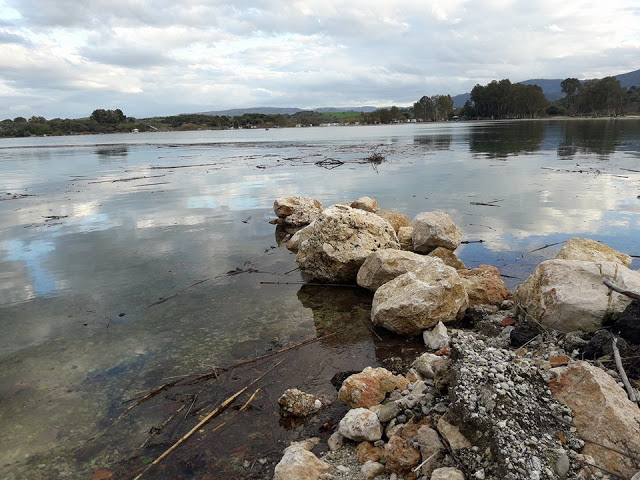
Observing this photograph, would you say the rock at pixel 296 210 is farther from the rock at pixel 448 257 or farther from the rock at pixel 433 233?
the rock at pixel 448 257

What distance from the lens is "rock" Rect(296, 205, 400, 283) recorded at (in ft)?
30.0

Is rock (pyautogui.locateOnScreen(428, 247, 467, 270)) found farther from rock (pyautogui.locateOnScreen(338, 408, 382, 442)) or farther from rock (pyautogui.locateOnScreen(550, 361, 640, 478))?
rock (pyautogui.locateOnScreen(338, 408, 382, 442))

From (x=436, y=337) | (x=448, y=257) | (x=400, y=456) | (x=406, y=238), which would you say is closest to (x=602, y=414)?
(x=400, y=456)

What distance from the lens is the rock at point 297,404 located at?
5.05 metres

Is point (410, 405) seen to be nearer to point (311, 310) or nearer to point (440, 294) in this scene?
point (440, 294)

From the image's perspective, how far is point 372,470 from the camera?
390 centimetres

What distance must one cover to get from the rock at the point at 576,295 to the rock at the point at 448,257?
3.09 m

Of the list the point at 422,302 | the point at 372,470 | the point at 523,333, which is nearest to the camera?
the point at 372,470

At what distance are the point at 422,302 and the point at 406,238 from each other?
15.1ft

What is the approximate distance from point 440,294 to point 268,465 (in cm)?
372

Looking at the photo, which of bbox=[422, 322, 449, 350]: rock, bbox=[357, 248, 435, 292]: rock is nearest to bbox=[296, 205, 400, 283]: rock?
bbox=[357, 248, 435, 292]: rock

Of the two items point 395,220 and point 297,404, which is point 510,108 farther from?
point 297,404

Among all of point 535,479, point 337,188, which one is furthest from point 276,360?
point 337,188

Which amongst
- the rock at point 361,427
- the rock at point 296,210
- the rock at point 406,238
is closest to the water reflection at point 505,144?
the rock at point 296,210
